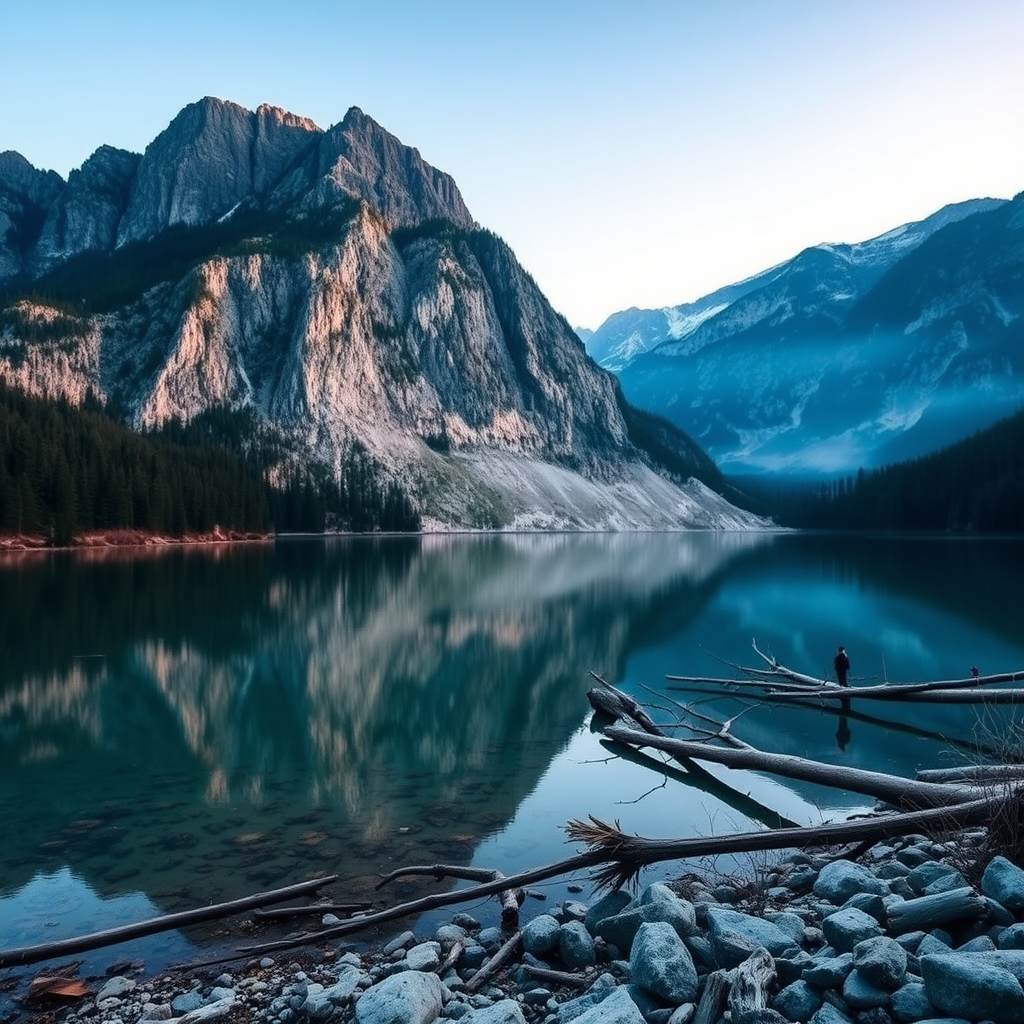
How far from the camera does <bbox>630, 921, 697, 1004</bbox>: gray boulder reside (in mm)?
6609

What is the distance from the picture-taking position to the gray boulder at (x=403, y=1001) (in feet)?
22.4

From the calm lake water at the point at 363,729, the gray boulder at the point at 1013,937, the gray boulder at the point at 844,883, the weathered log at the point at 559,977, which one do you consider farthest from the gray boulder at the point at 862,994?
the calm lake water at the point at 363,729

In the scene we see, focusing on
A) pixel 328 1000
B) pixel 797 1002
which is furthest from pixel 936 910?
pixel 328 1000

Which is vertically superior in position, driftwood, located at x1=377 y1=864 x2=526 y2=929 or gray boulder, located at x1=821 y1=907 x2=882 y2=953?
gray boulder, located at x1=821 y1=907 x2=882 y2=953

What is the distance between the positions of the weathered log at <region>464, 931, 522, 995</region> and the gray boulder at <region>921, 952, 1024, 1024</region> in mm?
4439

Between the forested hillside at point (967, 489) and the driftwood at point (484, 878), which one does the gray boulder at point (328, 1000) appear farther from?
the forested hillside at point (967, 489)

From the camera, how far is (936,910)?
6.90 metres

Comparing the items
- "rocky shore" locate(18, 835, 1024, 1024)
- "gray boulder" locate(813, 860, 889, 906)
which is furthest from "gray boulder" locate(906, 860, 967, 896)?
"gray boulder" locate(813, 860, 889, 906)

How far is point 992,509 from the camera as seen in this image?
485 ft

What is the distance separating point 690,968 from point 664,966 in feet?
0.77

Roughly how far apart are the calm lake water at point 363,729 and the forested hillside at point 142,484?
41.8 metres

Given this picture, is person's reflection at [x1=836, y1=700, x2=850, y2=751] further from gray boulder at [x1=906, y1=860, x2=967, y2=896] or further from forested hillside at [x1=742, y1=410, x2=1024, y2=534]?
forested hillside at [x1=742, y1=410, x2=1024, y2=534]

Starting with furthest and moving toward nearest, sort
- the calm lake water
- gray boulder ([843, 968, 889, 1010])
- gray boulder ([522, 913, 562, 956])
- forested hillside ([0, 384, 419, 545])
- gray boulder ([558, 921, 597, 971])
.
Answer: forested hillside ([0, 384, 419, 545]) < the calm lake water < gray boulder ([522, 913, 562, 956]) < gray boulder ([558, 921, 597, 971]) < gray boulder ([843, 968, 889, 1010])

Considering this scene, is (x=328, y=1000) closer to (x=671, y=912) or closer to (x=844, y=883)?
(x=671, y=912)
